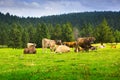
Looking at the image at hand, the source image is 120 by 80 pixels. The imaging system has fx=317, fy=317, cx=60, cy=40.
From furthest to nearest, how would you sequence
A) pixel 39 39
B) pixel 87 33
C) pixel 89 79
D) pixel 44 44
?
1. pixel 87 33
2. pixel 39 39
3. pixel 44 44
4. pixel 89 79

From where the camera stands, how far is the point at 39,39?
434 feet

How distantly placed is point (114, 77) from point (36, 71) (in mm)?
5148

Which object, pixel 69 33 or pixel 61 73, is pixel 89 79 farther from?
pixel 69 33

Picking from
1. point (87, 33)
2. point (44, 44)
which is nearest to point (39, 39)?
point (87, 33)

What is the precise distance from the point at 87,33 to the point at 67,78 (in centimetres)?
15440

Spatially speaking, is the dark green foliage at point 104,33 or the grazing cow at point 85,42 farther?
the dark green foliage at point 104,33

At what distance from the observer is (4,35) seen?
17938 centimetres

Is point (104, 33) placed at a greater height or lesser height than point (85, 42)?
greater

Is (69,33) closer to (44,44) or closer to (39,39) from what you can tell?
(39,39)

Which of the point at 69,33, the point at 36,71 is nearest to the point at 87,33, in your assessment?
the point at 69,33

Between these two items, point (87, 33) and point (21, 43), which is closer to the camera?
point (21, 43)

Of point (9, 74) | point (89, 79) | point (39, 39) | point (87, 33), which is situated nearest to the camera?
point (89, 79)

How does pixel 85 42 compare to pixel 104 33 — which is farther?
pixel 104 33

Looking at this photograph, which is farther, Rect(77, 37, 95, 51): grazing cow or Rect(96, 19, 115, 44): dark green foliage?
Rect(96, 19, 115, 44): dark green foliage
